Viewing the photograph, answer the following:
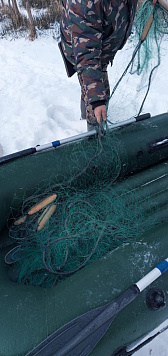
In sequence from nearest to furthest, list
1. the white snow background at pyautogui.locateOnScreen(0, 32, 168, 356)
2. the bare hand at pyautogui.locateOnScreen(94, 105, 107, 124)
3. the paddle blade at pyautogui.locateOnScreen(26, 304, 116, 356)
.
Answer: the paddle blade at pyautogui.locateOnScreen(26, 304, 116, 356), the bare hand at pyautogui.locateOnScreen(94, 105, 107, 124), the white snow background at pyautogui.locateOnScreen(0, 32, 168, 356)

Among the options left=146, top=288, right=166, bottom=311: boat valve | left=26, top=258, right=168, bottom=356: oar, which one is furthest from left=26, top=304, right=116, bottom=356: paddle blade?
left=146, top=288, right=166, bottom=311: boat valve

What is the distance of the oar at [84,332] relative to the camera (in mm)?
936

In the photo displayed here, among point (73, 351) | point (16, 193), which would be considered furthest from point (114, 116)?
point (73, 351)

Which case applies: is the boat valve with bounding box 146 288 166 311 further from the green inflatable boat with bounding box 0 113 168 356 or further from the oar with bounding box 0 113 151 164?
the oar with bounding box 0 113 151 164

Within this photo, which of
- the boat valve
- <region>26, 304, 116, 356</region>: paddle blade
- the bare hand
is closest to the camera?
<region>26, 304, 116, 356</region>: paddle blade

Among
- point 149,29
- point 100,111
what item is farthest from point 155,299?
point 149,29

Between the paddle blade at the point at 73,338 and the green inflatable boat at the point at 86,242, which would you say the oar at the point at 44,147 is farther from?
the paddle blade at the point at 73,338

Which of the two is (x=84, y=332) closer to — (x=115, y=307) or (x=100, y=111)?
(x=115, y=307)

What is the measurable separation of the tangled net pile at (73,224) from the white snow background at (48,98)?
1.09m

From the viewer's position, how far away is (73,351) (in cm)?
94

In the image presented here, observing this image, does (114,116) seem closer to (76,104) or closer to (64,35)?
(76,104)

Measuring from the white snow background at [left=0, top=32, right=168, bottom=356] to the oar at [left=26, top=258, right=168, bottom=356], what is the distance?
178 cm

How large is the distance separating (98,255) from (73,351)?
45 cm

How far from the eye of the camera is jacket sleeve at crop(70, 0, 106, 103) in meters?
1.33
